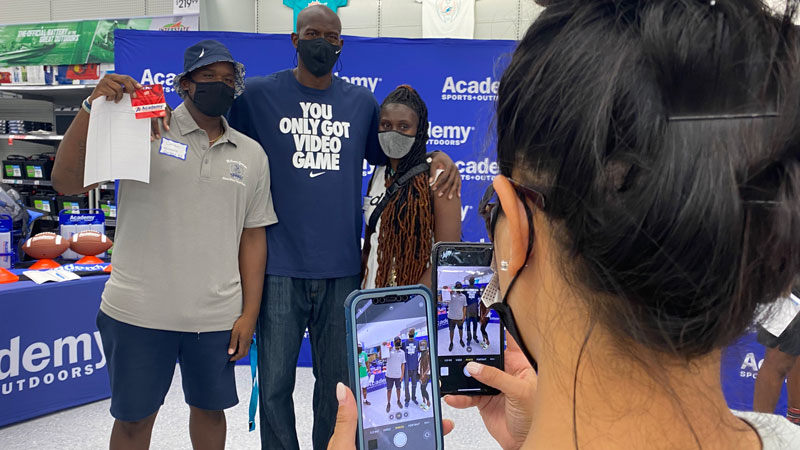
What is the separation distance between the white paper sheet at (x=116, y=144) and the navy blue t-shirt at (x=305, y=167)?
419mm

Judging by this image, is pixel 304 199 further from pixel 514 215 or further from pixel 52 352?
pixel 52 352

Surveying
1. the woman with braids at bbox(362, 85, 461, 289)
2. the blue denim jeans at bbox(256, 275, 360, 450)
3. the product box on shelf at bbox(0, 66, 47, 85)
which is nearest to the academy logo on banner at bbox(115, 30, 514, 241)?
the woman with braids at bbox(362, 85, 461, 289)

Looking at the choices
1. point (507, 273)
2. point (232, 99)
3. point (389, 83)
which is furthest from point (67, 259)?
point (507, 273)

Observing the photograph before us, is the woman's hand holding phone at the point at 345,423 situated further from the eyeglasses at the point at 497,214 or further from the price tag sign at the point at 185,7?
the price tag sign at the point at 185,7

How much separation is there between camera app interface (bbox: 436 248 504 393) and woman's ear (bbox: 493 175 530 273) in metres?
0.69

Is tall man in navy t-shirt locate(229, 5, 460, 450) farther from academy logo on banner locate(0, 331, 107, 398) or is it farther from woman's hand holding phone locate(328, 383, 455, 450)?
academy logo on banner locate(0, 331, 107, 398)

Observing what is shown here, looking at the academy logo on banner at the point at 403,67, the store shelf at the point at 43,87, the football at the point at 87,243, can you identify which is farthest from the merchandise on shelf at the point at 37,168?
the football at the point at 87,243

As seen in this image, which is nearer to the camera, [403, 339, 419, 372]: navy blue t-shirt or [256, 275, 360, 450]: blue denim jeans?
[403, 339, 419, 372]: navy blue t-shirt

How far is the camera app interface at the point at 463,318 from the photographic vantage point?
117 centimetres

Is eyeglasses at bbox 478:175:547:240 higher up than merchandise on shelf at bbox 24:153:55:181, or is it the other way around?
merchandise on shelf at bbox 24:153:55:181

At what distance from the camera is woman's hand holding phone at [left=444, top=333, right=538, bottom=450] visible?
87cm

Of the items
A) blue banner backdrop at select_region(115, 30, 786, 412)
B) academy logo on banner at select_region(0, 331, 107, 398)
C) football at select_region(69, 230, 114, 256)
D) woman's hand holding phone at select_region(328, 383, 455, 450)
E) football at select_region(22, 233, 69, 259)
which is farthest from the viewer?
blue banner backdrop at select_region(115, 30, 786, 412)

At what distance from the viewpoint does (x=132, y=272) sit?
1.76 metres

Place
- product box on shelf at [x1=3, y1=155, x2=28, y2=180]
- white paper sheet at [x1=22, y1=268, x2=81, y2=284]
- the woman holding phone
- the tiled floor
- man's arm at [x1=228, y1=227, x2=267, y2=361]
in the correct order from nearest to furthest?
the woman holding phone, man's arm at [x1=228, y1=227, x2=267, y2=361], the tiled floor, white paper sheet at [x1=22, y1=268, x2=81, y2=284], product box on shelf at [x1=3, y1=155, x2=28, y2=180]
